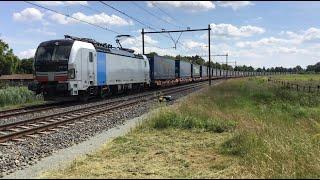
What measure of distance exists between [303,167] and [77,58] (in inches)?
698

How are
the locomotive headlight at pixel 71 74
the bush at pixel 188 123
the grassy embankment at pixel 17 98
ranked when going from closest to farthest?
1. the bush at pixel 188 123
2. the locomotive headlight at pixel 71 74
3. the grassy embankment at pixel 17 98

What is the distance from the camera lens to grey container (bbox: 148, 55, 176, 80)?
4431 centimetres

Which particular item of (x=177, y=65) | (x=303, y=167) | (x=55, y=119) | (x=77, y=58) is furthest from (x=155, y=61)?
(x=303, y=167)

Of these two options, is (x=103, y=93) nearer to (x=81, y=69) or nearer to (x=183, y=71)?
(x=81, y=69)

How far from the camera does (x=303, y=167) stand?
822cm

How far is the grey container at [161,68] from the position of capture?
44306mm

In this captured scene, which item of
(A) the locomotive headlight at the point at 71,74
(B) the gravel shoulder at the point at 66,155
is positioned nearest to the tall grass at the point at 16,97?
(A) the locomotive headlight at the point at 71,74

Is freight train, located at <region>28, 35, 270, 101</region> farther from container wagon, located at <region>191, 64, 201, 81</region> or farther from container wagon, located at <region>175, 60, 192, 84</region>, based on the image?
container wagon, located at <region>191, 64, 201, 81</region>

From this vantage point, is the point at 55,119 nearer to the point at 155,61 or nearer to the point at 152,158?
the point at 152,158

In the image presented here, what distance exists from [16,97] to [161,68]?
69.7 ft

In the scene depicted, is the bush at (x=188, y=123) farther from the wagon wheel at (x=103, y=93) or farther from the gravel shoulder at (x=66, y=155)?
the wagon wheel at (x=103, y=93)

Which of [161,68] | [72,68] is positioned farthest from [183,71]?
[72,68]

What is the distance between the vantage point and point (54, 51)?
2450 centimetres

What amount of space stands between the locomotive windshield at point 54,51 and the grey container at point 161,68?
65.1 feet
